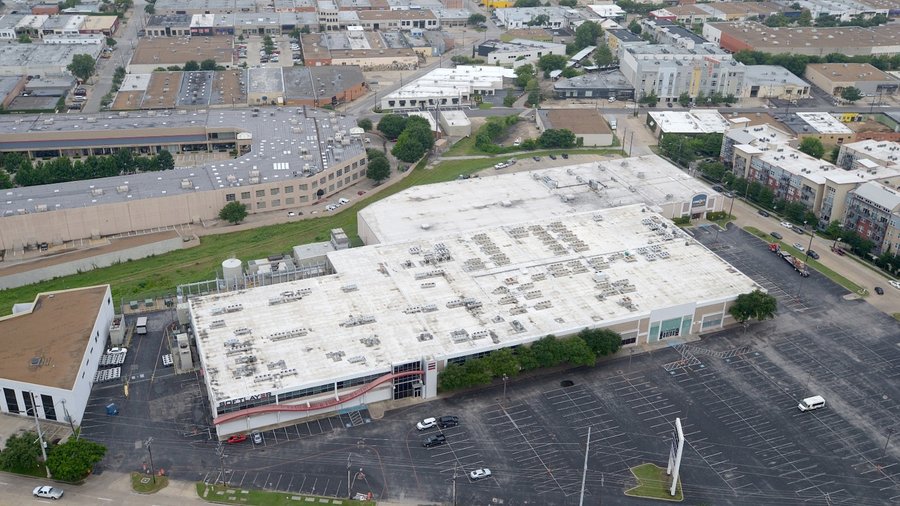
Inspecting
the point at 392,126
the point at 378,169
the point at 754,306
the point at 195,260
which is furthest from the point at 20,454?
the point at 392,126

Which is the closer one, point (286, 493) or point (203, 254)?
point (286, 493)

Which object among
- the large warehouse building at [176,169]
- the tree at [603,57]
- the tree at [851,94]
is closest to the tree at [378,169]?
the large warehouse building at [176,169]

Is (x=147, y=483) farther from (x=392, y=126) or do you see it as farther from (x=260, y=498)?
(x=392, y=126)

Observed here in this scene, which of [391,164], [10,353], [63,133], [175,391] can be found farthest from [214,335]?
[63,133]

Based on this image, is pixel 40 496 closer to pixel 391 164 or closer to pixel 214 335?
pixel 214 335

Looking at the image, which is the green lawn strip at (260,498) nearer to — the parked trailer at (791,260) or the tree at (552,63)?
the parked trailer at (791,260)

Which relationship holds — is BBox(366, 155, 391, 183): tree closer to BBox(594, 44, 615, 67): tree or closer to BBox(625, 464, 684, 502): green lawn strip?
BBox(625, 464, 684, 502): green lawn strip

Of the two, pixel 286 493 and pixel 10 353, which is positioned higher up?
pixel 10 353
